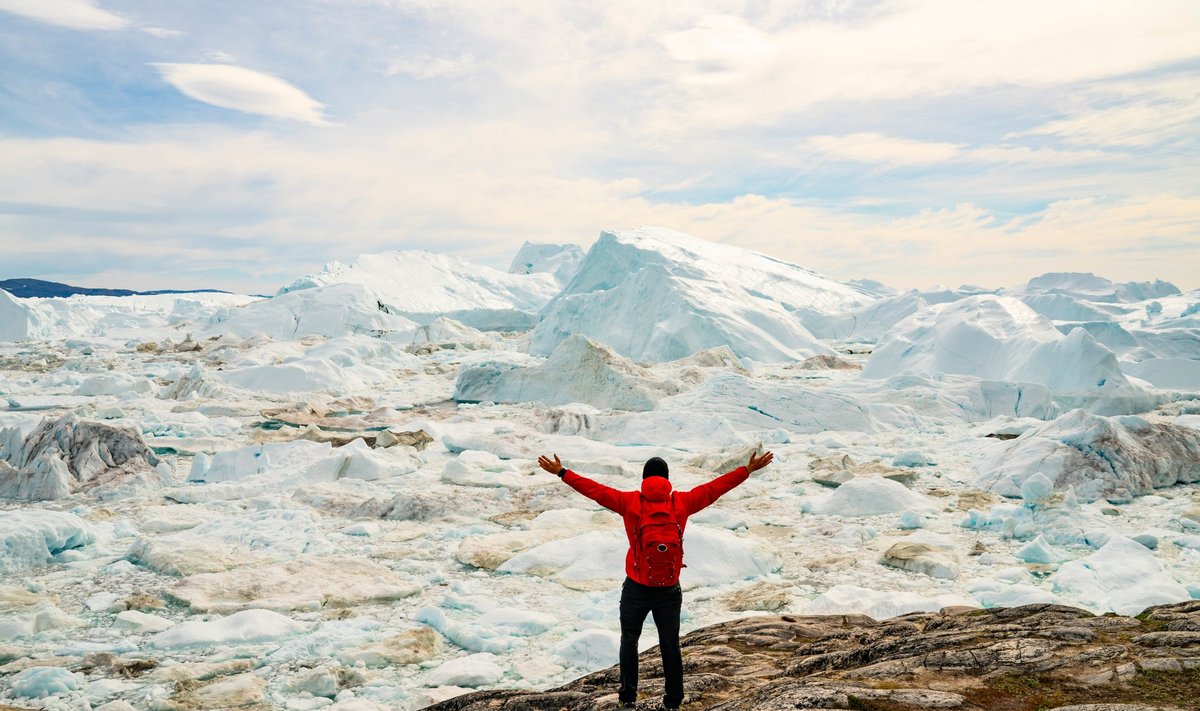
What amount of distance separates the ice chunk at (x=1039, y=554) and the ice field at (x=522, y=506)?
2cm

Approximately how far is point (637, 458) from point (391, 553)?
217 inches

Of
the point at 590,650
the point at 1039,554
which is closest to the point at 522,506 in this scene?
the point at 590,650

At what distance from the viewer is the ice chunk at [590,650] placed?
522cm

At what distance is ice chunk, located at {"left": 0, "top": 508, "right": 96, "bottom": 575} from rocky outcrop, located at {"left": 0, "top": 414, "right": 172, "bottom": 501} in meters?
2.24

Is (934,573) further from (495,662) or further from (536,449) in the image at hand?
(536,449)

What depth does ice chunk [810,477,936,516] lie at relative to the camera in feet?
30.1

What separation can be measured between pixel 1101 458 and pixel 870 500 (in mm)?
3259

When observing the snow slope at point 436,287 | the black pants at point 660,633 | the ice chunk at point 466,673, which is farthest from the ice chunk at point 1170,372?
the snow slope at point 436,287

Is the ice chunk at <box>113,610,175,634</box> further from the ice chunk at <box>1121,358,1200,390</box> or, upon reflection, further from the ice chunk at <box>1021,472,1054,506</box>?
the ice chunk at <box>1121,358,1200,390</box>

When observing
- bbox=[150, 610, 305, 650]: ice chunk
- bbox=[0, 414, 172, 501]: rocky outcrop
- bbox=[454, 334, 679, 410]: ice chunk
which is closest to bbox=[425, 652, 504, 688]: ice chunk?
bbox=[150, 610, 305, 650]: ice chunk

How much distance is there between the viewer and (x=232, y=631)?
563 centimetres

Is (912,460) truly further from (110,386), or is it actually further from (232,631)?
→ (110,386)

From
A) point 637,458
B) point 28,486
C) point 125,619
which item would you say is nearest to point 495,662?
point 125,619

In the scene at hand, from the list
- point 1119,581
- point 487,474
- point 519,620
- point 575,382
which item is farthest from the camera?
point 575,382
